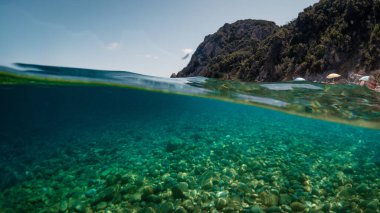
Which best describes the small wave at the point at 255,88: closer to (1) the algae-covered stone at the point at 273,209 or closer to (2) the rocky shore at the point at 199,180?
(2) the rocky shore at the point at 199,180

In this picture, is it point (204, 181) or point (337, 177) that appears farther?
point (337, 177)

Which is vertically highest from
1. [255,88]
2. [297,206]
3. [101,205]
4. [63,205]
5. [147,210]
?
[255,88]

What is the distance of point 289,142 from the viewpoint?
33.3 feet

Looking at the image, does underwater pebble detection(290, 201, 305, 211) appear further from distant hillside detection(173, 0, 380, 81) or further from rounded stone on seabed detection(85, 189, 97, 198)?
distant hillside detection(173, 0, 380, 81)

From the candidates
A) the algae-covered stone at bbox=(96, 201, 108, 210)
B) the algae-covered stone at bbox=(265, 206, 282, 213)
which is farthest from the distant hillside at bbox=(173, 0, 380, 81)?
the algae-covered stone at bbox=(96, 201, 108, 210)

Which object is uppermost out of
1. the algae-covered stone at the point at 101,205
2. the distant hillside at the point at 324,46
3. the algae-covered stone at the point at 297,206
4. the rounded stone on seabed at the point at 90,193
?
the distant hillside at the point at 324,46

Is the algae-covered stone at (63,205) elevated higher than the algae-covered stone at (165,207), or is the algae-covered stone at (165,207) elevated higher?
the algae-covered stone at (165,207)

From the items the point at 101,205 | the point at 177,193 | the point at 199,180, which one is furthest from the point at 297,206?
the point at 101,205

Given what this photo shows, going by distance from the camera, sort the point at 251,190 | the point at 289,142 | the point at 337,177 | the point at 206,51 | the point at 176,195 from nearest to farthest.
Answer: the point at 176,195, the point at 251,190, the point at 337,177, the point at 289,142, the point at 206,51

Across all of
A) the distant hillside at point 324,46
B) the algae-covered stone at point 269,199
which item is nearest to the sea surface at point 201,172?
the algae-covered stone at point 269,199

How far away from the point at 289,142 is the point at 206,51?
6270cm

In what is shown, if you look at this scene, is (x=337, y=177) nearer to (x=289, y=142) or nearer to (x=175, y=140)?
(x=289, y=142)

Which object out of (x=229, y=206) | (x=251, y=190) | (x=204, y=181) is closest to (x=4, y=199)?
(x=204, y=181)

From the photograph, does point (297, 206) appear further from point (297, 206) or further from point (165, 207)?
point (165, 207)
